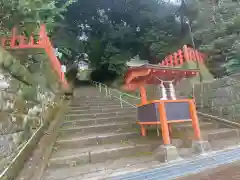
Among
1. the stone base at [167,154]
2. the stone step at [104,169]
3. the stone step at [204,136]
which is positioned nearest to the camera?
the stone step at [104,169]

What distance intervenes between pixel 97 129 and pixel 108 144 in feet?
3.16

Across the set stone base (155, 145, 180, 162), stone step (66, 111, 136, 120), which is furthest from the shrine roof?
stone step (66, 111, 136, 120)

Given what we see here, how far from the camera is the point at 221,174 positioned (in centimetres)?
346

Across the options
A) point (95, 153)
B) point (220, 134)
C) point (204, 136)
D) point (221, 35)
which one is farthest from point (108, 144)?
point (221, 35)

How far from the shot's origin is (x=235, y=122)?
6.76 m

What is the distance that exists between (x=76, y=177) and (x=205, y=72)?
7491mm

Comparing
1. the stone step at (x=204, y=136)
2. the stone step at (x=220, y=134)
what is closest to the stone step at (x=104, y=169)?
the stone step at (x=204, y=136)

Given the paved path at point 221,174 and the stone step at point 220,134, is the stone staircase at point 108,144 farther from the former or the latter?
the paved path at point 221,174

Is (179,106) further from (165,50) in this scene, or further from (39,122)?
(165,50)

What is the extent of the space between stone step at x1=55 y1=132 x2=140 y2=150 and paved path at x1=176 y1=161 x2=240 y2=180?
Answer: 2.29 meters

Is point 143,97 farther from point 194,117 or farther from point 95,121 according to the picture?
point 95,121

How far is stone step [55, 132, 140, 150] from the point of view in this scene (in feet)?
15.7

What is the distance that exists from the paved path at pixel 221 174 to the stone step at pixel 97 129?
2821 millimetres

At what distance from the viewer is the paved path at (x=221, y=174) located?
3.30 m
